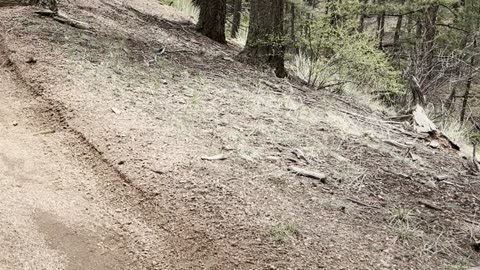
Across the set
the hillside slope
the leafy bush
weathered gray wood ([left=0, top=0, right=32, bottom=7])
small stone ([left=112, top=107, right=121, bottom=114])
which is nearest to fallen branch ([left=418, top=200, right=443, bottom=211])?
the hillside slope

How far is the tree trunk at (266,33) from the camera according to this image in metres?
6.69

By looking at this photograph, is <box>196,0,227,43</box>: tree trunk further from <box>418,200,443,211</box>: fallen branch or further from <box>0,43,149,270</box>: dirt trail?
<box>418,200,443,211</box>: fallen branch

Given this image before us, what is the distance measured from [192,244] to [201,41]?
5.43 m

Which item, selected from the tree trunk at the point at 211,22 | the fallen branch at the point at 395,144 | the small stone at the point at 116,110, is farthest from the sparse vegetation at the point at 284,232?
the tree trunk at the point at 211,22

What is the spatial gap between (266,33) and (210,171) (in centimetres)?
362

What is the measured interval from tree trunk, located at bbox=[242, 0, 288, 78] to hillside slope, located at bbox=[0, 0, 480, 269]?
101 centimetres

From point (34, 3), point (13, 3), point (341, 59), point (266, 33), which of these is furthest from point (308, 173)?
point (13, 3)

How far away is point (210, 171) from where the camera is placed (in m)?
3.52

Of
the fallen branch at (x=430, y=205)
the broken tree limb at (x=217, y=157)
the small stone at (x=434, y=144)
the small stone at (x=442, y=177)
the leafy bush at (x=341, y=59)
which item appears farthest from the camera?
the leafy bush at (x=341, y=59)

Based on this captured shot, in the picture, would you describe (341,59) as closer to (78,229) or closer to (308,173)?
(308,173)

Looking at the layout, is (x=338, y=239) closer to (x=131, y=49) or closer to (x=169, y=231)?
(x=169, y=231)

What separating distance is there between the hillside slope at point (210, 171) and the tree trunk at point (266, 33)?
1.01 metres

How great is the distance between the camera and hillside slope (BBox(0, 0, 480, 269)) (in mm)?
2916

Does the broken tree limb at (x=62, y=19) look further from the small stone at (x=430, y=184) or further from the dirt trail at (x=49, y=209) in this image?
the small stone at (x=430, y=184)
